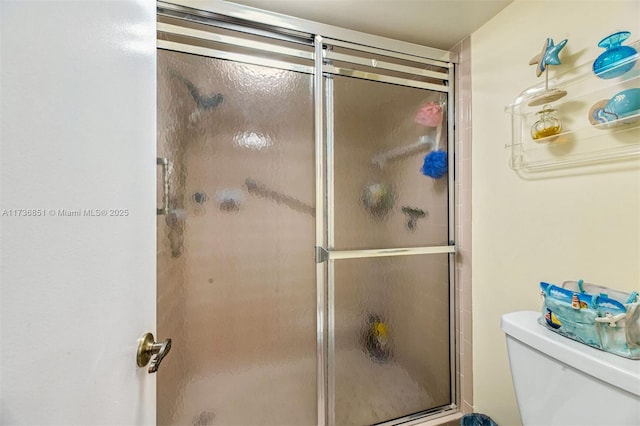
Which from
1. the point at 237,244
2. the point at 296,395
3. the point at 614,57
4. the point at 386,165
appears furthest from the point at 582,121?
the point at 296,395

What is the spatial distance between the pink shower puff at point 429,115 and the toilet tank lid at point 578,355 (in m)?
0.96

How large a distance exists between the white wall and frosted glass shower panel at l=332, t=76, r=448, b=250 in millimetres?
197

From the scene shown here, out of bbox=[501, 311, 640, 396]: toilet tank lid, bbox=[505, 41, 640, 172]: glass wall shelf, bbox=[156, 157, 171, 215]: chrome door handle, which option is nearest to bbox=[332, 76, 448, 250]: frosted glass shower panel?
bbox=[505, 41, 640, 172]: glass wall shelf

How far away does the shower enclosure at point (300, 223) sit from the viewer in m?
1.05

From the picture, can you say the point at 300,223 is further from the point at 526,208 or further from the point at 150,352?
A: the point at 526,208

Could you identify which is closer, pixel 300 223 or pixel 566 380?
pixel 566 380

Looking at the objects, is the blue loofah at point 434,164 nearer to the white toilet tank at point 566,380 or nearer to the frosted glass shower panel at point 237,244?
the frosted glass shower panel at point 237,244

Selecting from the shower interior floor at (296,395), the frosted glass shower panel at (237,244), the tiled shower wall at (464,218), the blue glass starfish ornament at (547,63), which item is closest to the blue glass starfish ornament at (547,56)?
the blue glass starfish ornament at (547,63)

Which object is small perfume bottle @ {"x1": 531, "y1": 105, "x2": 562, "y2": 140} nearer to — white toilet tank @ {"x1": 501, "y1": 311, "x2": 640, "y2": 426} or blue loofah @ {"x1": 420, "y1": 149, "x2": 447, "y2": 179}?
blue loofah @ {"x1": 420, "y1": 149, "x2": 447, "y2": 179}

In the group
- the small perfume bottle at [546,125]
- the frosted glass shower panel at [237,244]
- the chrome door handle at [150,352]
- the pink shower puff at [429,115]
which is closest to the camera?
the chrome door handle at [150,352]

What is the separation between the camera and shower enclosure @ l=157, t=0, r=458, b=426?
1050mm

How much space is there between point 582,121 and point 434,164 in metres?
0.56

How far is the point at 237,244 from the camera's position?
43.8 inches

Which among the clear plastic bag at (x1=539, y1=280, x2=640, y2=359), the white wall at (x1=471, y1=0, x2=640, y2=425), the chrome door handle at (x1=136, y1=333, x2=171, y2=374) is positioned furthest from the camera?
the white wall at (x1=471, y1=0, x2=640, y2=425)
